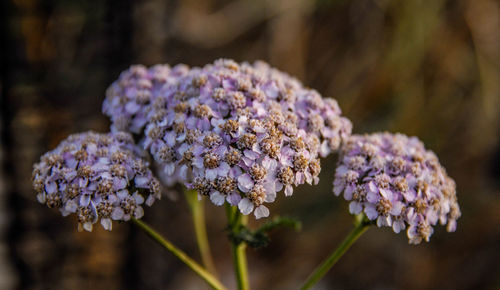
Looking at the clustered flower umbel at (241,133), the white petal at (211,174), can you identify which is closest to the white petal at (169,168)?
the clustered flower umbel at (241,133)

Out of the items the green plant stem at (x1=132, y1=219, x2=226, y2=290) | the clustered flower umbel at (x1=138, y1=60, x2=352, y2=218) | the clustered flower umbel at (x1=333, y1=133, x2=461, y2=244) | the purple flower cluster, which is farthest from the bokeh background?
the clustered flower umbel at (x1=333, y1=133, x2=461, y2=244)

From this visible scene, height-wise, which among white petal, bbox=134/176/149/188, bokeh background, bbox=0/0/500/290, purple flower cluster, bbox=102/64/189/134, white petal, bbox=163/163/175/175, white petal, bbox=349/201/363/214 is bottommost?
white petal, bbox=349/201/363/214

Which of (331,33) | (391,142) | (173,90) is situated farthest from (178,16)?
(391,142)

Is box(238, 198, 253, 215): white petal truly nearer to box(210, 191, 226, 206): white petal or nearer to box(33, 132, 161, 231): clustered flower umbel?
box(210, 191, 226, 206): white petal

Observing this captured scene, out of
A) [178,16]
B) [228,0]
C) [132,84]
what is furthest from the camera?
[228,0]

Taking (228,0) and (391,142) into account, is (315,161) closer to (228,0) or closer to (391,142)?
(391,142)
